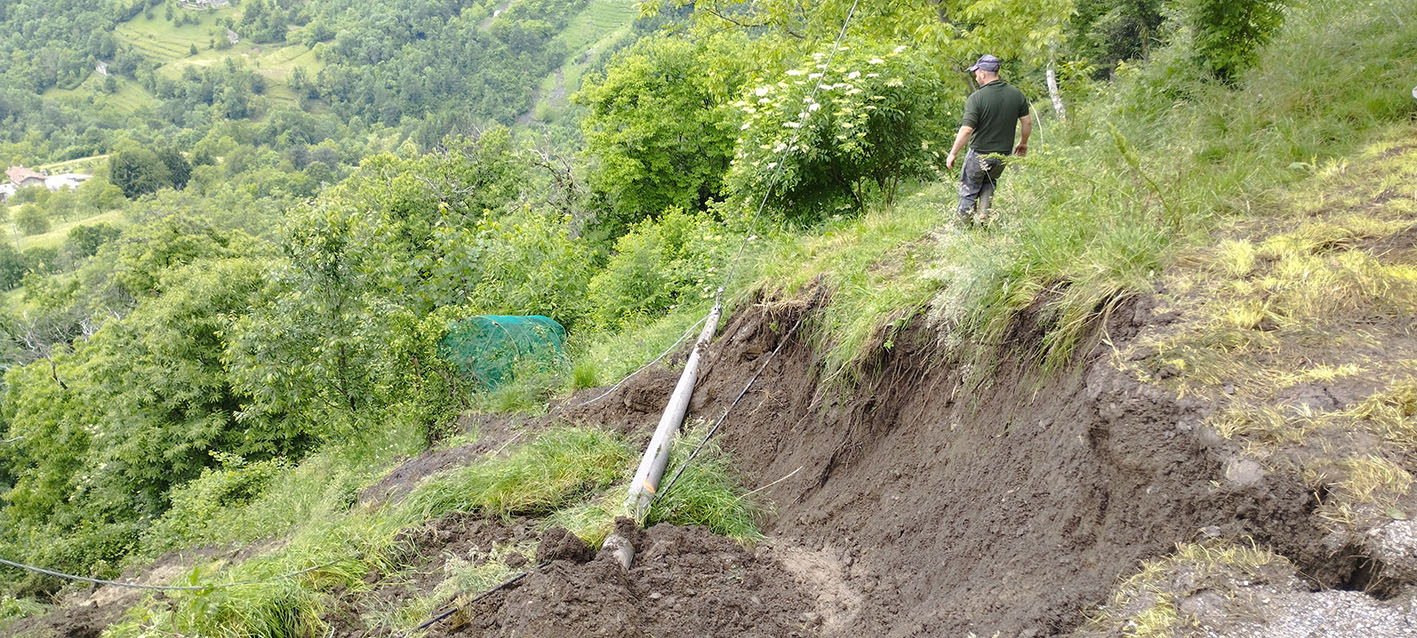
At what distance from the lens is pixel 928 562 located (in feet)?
12.7

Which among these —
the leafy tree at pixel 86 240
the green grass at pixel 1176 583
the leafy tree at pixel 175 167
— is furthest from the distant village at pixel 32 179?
the green grass at pixel 1176 583

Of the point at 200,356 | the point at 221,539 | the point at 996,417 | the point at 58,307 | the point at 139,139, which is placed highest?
the point at 996,417

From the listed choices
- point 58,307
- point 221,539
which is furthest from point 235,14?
point 221,539

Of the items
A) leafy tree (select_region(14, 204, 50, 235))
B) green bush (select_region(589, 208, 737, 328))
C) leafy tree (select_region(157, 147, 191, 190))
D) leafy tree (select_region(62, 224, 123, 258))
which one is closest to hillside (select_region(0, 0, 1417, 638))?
green bush (select_region(589, 208, 737, 328))

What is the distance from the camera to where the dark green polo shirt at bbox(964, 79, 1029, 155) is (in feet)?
20.4

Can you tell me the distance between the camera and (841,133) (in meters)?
9.11

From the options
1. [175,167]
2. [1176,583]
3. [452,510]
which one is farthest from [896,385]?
[175,167]

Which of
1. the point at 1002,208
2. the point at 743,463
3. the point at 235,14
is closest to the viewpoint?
the point at 1002,208

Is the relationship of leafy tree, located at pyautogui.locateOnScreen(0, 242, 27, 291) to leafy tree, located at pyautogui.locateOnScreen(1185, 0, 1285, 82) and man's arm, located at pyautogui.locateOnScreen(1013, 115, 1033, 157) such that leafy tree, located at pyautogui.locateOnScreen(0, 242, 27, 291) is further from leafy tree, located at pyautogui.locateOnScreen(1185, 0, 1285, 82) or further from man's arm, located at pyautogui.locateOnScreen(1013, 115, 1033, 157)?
leafy tree, located at pyautogui.locateOnScreen(1185, 0, 1285, 82)

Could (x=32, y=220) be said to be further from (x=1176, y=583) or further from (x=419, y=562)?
(x=1176, y=583)

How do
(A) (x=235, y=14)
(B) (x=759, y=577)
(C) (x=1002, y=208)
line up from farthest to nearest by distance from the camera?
(A) (x=235, y=14)
(C) (x=1002, y=208)
(B) (x=759, y=577)

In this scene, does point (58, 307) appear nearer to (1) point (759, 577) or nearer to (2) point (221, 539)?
(2) point (221, 539)

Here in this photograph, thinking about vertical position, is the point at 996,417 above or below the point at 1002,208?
below

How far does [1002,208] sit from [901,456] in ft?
6.22
